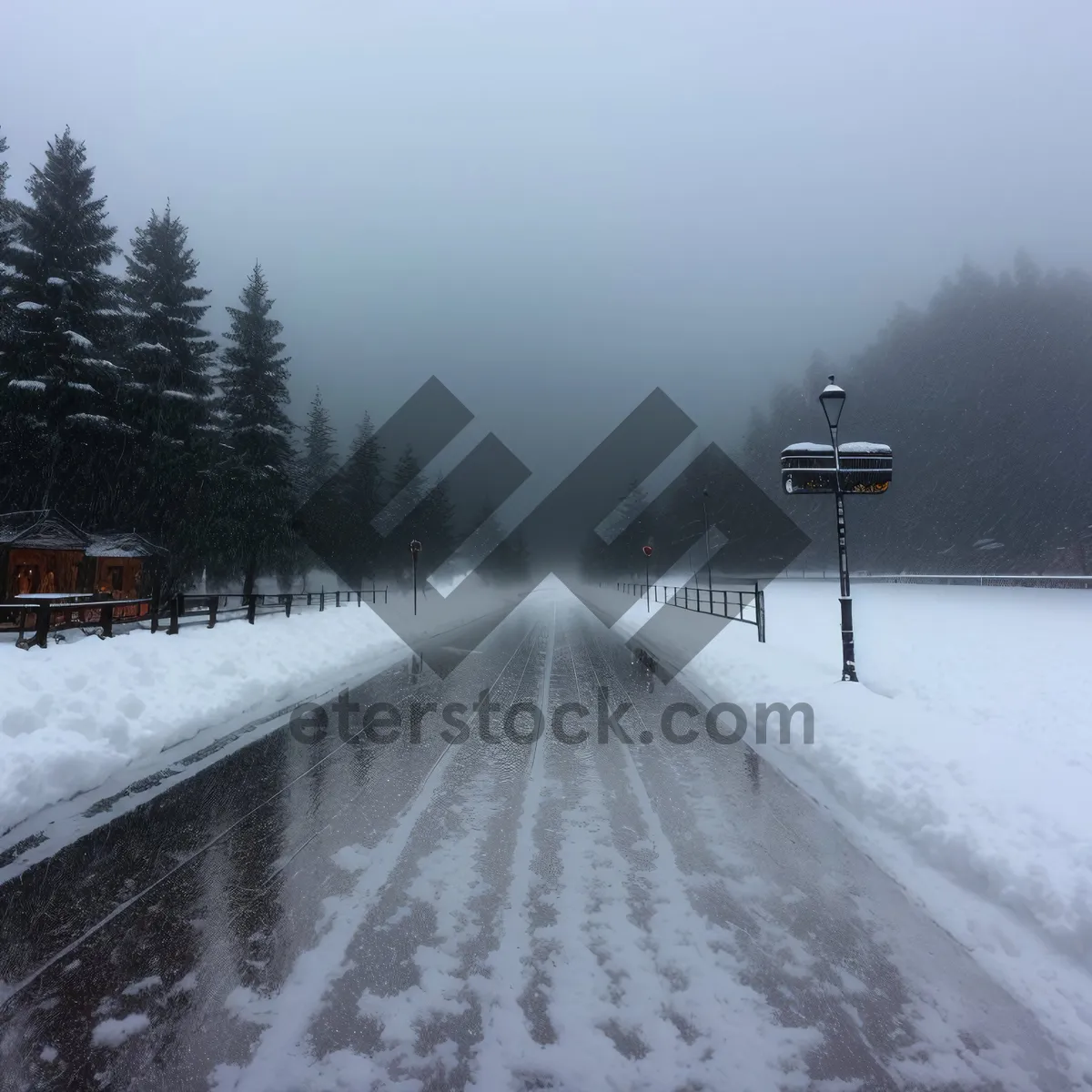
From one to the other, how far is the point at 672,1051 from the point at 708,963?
26.6 inches

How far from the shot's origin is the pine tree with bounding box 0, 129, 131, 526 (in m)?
23.8

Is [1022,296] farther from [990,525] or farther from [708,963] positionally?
[708,963]

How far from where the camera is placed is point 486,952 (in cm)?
342

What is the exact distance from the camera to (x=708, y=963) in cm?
331

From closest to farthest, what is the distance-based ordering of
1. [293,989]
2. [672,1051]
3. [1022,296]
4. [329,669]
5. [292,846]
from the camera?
1. [672,1051]
2. [293,989]
3. [292,846]
4. [329,669]
5. [1022,296]

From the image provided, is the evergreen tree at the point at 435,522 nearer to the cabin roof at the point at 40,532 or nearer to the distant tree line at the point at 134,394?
the distant tree line at the point at 134,394

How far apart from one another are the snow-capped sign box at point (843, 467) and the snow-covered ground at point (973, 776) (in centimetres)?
370

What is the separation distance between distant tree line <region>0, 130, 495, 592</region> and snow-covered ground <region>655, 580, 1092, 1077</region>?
24169mm

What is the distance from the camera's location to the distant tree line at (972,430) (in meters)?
62.7

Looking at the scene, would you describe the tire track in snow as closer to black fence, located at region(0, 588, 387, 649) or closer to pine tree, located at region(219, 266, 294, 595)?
black fence, located at region(0, 588, 387, 649)

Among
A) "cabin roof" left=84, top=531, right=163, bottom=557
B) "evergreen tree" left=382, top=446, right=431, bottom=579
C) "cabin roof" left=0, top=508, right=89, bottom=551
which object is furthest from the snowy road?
"evergreen tree" left=382, top=446, right=431, bottom=579

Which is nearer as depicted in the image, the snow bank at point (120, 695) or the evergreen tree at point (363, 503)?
the snow bank at point (120, 695)

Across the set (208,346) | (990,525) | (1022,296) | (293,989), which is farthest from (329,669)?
(1022,296)

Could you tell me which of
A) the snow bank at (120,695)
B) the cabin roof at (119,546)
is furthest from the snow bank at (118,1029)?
the cabin roof at (119,546)
